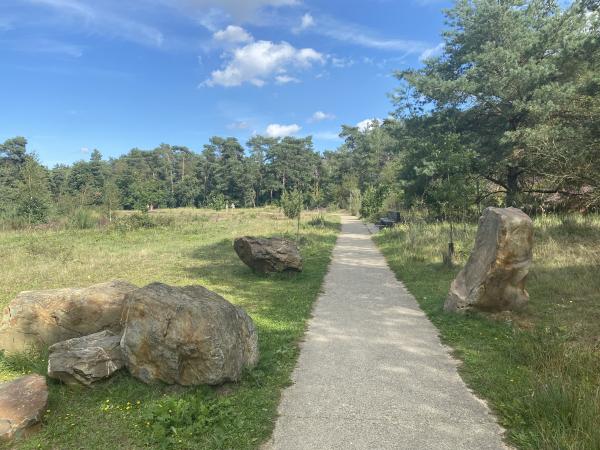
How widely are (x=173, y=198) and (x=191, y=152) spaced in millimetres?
28110

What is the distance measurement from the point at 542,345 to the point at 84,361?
626 cm

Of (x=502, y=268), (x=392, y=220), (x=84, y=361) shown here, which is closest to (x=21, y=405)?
(x=84, y=361)

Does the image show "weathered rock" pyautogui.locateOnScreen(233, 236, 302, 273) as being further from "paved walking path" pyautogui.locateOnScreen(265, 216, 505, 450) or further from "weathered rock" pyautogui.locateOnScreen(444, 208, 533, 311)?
"weathered rock" pyautogui.locateOnScreen(444, 208, 533, 311)

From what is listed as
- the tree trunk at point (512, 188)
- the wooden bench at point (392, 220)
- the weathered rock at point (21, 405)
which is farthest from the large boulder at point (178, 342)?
the wooden bench at point (392, 220)

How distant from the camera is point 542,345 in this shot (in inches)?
212

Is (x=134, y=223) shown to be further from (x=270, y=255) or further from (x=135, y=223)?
(x=270, y=255)

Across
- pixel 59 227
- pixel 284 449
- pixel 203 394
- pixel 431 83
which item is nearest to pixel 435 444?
pixel 284 449

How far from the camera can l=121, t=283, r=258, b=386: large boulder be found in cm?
446

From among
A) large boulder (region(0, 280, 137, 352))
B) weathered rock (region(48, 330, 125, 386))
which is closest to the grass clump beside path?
weathered rock (region(48, 330, 125, 386))

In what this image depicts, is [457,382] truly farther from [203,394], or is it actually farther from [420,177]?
[420,177]

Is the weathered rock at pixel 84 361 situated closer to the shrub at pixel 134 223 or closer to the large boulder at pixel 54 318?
the large boulder at pixel 54 318

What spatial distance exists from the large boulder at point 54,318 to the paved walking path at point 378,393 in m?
3.21

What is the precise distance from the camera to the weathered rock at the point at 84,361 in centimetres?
457

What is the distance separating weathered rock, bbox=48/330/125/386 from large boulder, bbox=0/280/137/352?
0.86 m
